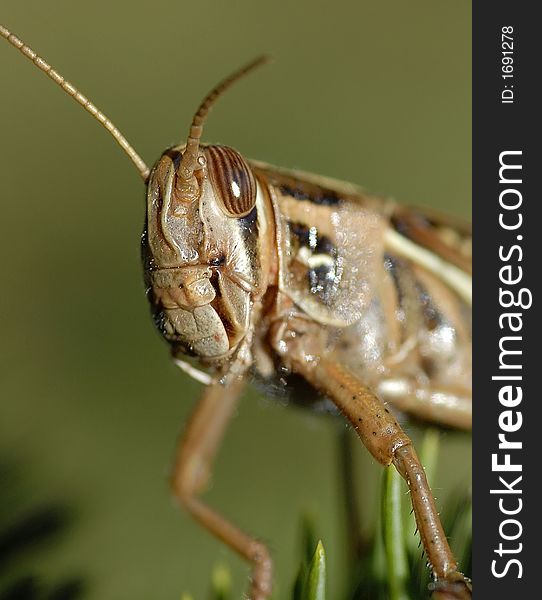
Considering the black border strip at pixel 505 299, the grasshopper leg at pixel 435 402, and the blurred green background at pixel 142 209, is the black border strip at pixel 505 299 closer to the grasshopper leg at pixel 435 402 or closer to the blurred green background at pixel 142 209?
the blurred green background at pixel 142 209

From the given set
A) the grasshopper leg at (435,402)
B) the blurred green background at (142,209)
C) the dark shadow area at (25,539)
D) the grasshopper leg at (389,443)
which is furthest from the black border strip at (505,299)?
the dark shadow area at (25,539)

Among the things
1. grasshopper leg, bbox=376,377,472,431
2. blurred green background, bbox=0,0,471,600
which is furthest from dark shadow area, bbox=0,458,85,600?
grasshopper leg, bbox=376,377,472,431

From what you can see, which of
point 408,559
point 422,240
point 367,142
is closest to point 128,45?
point 367,142

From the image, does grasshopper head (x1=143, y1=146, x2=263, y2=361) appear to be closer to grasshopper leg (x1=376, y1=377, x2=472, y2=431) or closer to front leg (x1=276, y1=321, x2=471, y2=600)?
front leg (x1=276, y1=321, x2=471, y2=600)

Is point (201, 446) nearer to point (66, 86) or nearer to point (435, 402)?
point (435, 402)

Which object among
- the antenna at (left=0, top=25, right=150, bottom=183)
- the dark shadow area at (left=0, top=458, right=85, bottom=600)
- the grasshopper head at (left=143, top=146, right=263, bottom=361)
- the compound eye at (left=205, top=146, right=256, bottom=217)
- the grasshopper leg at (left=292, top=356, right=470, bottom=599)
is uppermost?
the antenna at (left=0, top=25, right=150, bottom=183)
